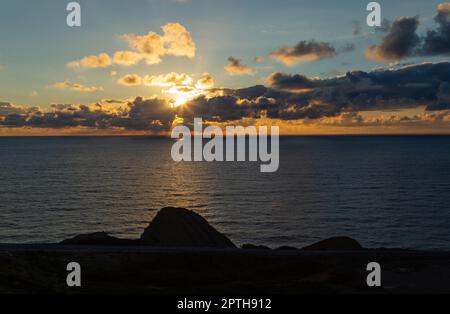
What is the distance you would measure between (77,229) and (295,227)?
32.2 m

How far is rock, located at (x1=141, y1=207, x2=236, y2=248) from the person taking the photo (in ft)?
110

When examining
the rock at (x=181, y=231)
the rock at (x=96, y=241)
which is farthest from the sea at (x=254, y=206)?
the rock at (x=96, y=241)

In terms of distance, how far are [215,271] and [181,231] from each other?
11548 mm

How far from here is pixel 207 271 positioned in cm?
2272

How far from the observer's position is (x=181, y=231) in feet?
111

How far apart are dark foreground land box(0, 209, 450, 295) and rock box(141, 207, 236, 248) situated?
682 cm

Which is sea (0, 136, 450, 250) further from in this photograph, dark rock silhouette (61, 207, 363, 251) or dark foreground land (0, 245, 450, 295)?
dark foreground land (0, 245, 450, 295)

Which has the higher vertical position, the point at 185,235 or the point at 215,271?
the point at 215,271

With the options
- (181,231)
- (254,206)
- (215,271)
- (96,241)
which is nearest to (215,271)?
(215,271)

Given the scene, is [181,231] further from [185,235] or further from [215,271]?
[215,271]

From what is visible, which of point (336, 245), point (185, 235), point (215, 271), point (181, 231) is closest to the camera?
point (215, 271)

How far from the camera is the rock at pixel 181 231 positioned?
110 feet
